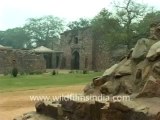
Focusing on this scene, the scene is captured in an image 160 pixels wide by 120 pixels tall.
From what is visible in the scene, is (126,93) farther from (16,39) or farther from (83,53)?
(16,39)

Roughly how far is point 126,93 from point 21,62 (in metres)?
24.9

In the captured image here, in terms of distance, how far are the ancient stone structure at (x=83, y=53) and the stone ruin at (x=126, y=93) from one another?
93.1ft

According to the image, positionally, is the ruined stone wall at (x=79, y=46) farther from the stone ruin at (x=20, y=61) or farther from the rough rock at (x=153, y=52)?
the rough rock at (x=153, y=52)

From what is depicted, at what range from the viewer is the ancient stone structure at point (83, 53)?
3941cm

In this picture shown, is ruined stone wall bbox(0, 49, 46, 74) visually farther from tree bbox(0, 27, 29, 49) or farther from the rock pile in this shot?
tree bbox(0, 27, 29, 49)

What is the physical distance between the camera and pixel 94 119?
23.2ft

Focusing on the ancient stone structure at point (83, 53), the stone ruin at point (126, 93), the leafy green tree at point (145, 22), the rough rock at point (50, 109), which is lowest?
the rough rock at point (50, 109)

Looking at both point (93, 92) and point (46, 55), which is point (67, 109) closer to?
point (93, 92)

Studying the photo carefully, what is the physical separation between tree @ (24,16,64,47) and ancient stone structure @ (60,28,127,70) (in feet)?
58.0

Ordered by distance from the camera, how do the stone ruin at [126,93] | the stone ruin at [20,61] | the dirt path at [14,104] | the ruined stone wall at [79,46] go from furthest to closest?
the ruined stone wall at [79,46]
the stone ruin at [20,61]
the dirt path at [14,104]
the stone ruin at [126,93]

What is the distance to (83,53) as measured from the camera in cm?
4078

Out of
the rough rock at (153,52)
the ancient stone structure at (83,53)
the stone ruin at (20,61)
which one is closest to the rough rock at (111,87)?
the rough rock at (153,52)

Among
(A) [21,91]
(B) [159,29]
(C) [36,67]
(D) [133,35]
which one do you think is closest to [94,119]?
(B) [159,29]

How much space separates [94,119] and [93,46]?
33019 mm
